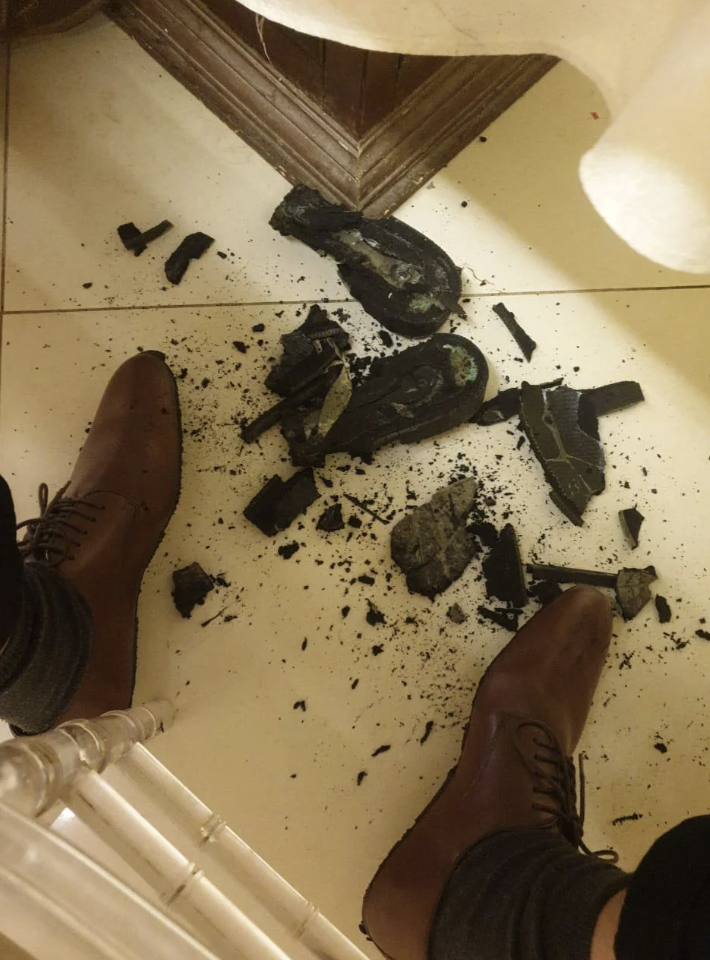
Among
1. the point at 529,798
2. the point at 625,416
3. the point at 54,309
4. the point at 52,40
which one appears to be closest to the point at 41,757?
the point at 529,798

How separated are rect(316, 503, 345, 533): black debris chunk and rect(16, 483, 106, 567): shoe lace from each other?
1.06ft

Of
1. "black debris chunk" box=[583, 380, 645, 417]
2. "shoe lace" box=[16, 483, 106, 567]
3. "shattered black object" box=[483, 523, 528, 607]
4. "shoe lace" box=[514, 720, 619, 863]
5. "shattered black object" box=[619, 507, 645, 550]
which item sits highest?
"shoe lace" box=[16, 483, 106, 567]

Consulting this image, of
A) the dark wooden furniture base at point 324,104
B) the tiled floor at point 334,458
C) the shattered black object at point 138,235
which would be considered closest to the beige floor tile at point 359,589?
the tiled floor at point 334,458

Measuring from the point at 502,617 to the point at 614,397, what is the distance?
401 mm

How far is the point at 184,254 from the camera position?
3.70 ft

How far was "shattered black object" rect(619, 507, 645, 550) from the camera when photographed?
1.04 m

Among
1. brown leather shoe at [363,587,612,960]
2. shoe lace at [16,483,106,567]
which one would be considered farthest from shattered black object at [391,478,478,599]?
shoe lace at [16,483,106,567]

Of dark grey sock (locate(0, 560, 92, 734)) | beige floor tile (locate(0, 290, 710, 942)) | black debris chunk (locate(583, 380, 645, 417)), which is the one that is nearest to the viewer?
dark grey sock (locate(0, 560, 92, 734))

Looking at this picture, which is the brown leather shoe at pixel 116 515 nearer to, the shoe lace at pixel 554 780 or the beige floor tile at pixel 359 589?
the beige floor tile at pixel 359 589

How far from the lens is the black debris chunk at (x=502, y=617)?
1.03 metres

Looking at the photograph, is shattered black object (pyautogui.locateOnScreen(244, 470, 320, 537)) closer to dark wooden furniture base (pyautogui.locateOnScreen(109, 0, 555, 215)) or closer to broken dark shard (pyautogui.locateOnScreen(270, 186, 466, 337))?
broken dark shard (pyautogui.locateOnScreen(270, 186, 466, 337))

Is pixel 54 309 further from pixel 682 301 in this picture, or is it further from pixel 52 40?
pixel 682 301

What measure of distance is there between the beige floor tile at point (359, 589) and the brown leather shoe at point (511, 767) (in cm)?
6

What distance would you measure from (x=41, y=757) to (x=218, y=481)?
0.53 m
